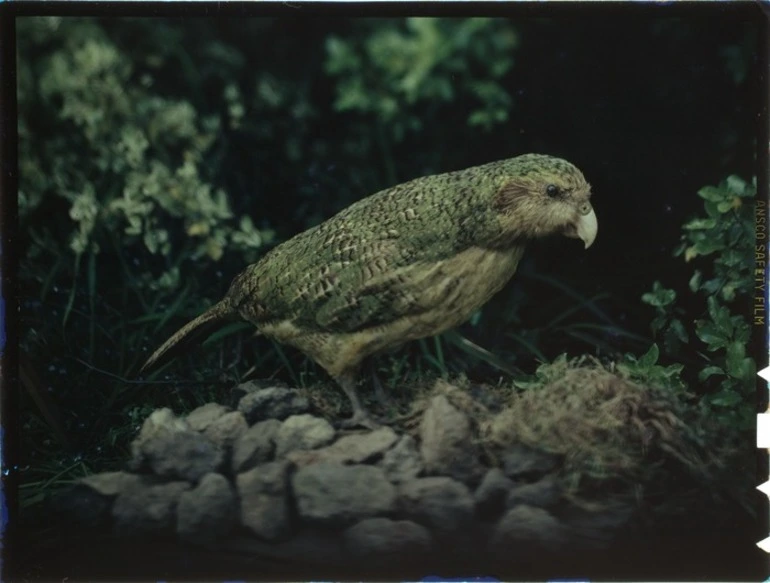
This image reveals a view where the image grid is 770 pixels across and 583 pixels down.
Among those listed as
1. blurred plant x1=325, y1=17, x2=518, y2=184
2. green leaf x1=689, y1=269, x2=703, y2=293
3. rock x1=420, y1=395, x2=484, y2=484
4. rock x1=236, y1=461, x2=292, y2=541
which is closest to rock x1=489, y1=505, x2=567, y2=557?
rock x1=420, y1=395, x2=484, y2=484

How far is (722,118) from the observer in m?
3.38

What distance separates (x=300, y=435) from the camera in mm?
3277

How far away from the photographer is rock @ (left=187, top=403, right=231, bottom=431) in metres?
3.31

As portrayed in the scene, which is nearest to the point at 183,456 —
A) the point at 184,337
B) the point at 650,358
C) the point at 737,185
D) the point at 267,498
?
the point at 267,498

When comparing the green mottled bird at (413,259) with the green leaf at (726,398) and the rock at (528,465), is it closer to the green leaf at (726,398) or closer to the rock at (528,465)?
the rock at (528,465)

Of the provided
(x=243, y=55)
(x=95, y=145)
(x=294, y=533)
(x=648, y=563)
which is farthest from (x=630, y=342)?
(x=95, y=145)

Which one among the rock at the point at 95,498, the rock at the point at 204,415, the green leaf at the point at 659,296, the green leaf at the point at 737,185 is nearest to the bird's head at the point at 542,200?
→ the green leaf at the point at 659,296

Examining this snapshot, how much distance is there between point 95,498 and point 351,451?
0.75 m

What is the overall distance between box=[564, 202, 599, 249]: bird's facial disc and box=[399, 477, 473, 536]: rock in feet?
2.57

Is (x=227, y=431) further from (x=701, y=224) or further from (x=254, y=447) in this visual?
(x=701, y=224)

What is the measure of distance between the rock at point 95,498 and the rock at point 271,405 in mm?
365

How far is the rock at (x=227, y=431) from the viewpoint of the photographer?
3.29 metres

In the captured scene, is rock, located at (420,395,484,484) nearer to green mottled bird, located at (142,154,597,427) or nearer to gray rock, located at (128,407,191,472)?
green mottled bird, located at (142,154,597,427)

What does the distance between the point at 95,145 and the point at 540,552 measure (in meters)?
1.77
